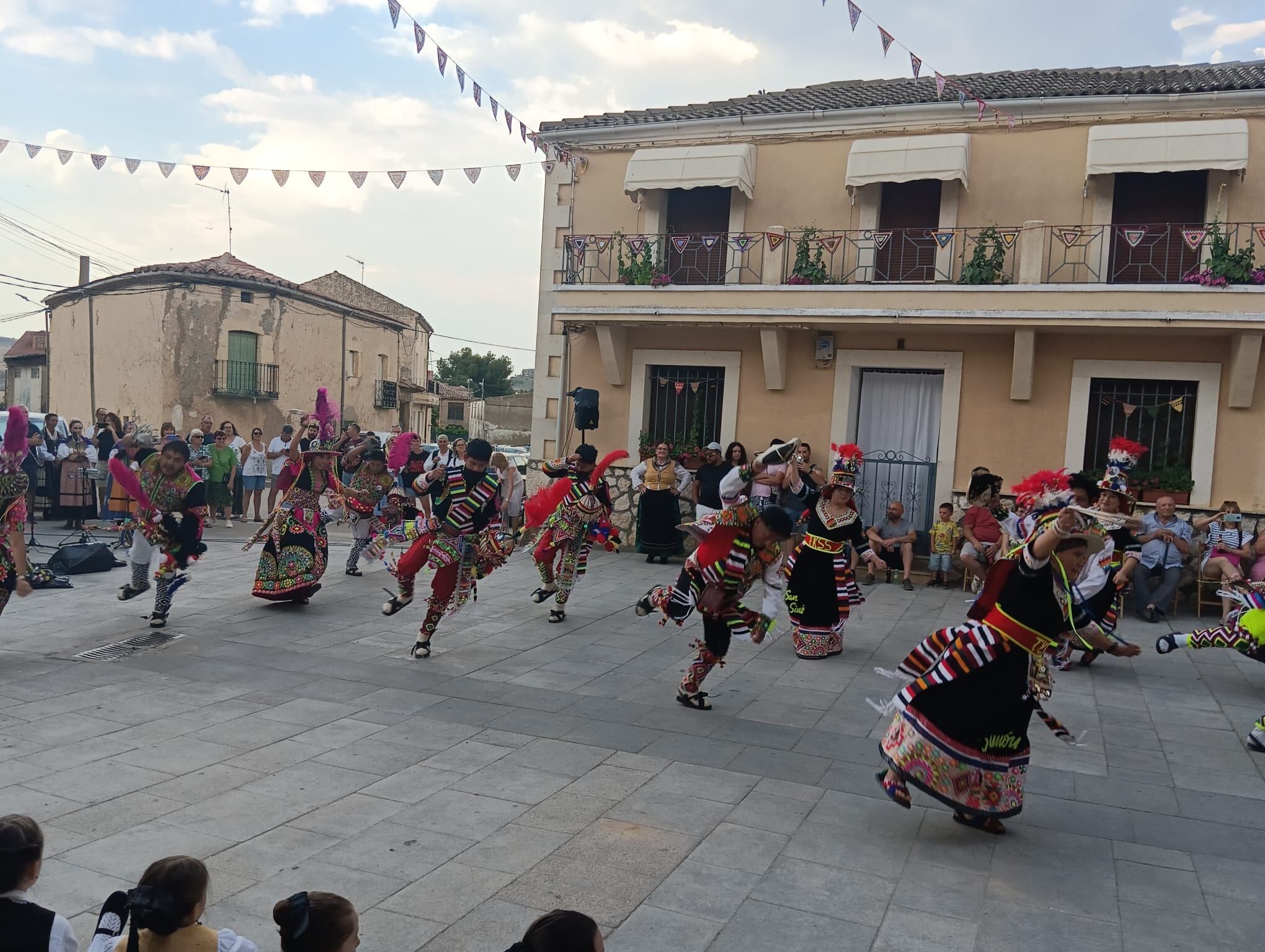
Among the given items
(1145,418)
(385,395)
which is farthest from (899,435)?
(385,395)

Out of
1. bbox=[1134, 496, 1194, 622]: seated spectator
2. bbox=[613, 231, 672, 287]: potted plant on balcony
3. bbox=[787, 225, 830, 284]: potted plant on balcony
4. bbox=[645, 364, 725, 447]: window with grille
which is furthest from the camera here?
bbox=[645, 364, 725, 447]: window with grille

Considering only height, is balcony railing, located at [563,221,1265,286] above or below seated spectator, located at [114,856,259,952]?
above

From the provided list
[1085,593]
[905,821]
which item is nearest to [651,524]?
[1085,593]

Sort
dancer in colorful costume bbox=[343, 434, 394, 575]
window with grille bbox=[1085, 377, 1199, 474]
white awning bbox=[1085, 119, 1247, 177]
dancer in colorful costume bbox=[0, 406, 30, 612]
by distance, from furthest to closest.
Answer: window with grille bbox=[1085, 377, 1199, 474]
white awning bbox=[1085, 119, 1247, 177]
dancer in colorful costume bbox=[343, 434, 394, 575]
dancer in colorful costume bbox=[0, 406, 30, 612]

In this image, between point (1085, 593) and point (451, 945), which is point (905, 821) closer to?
point (451, 945)

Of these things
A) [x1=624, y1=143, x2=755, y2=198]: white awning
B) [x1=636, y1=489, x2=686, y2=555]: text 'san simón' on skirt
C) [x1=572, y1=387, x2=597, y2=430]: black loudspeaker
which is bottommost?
[x1=636, y1=489, x2=686, y2=555]: text 'san simón' on skirt

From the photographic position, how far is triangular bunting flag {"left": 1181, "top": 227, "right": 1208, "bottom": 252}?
1252 cm

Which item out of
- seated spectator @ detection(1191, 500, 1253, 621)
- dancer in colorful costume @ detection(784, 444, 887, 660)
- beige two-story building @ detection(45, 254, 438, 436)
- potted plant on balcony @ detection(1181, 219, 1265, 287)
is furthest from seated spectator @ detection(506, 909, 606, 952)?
beige two-story building @ detection(45, 254, 438, 436)

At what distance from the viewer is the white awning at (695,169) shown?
1471cm

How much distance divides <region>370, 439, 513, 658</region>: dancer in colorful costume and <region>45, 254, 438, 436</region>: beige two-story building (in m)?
20.6

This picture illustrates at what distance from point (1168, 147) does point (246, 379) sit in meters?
26.2

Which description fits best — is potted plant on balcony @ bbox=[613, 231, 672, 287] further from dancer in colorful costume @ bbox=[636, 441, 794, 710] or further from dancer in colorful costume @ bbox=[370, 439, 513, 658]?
dancer in colorful costume @ bbox=[636, 441, 794, 710]

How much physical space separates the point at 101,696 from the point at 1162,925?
6.45 meters

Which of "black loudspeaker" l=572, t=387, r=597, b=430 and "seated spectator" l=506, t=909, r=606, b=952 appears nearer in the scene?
"seated spectator" l=506, t=909, r=606, b=952
